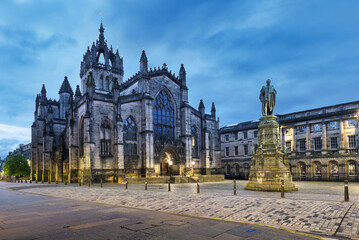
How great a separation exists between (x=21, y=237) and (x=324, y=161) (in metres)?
40.7

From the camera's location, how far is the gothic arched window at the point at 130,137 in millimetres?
35938

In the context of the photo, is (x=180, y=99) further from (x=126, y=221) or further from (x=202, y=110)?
(x=126, y=221)

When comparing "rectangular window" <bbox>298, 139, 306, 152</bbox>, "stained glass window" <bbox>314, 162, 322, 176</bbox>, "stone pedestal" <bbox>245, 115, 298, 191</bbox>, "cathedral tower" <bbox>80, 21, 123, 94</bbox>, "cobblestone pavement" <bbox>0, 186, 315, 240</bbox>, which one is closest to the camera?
"cobblestone pavement" <bbox>0, 186, 315, 240</bbox>

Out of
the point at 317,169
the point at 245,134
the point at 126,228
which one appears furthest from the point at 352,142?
the point at 126,228

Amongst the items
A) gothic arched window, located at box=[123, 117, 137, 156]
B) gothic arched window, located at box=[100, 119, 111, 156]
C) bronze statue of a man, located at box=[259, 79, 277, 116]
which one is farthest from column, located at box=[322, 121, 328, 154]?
gothic arched window, located at box=[100, 119, 111, 156]

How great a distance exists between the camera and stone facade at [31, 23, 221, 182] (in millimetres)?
34031

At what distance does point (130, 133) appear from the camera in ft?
120

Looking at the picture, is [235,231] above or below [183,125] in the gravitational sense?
below

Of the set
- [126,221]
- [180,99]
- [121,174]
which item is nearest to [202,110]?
[180,99]

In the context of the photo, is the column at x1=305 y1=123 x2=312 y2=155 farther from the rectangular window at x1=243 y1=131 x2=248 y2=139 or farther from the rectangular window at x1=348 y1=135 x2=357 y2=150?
the rectangular window at x1=243 y1=131 x2=248 y2=139

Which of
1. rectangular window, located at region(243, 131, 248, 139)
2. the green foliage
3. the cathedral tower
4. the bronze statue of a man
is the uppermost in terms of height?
the cathedral tower

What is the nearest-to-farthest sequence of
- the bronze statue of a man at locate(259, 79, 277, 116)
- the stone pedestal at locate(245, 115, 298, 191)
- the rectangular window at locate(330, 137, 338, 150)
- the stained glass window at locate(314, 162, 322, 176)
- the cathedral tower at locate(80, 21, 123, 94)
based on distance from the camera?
the stone pedestal at locate(245, 115, 298, 191) → the bronze statue of a man at locate(259, 79, 277, 116) → the rectangular window at locate(330, 137, 338, 150) → the stained glass window at locate(314, 162, 322, 176) → the cathedral tower at locate(80, 21, 123, 94)

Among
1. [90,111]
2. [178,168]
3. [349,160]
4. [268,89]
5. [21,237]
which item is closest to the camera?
[21,237]

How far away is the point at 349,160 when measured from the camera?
3653 cm
